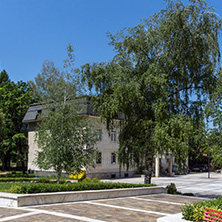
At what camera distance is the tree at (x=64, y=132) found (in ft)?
64.9

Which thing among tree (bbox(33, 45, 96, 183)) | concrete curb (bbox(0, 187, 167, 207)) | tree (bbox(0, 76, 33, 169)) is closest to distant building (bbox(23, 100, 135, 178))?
tree (bbox(0, 76, 33, 169))

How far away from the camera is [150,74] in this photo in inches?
772

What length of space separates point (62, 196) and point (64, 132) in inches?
270

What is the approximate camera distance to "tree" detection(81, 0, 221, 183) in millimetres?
19469

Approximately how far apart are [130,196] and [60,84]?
354 inches

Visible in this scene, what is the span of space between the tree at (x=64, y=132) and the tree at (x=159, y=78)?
1.41 metres

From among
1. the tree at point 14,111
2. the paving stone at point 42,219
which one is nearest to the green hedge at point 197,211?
the paving stone at point 42,219

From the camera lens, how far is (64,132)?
795 inches

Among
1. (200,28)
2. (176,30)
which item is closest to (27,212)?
(176,30)

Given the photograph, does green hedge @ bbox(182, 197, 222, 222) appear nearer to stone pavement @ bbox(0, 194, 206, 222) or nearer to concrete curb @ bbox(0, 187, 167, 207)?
stone pavement @ bbox(0, 194, 206, 222)

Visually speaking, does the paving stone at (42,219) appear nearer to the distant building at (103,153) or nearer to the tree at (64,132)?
the tree at (64,132)

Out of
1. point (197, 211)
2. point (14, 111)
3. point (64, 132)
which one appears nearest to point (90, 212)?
point (197, 211)

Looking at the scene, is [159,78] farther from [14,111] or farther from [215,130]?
[14,111]

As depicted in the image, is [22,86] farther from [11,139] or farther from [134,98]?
[134,98]
